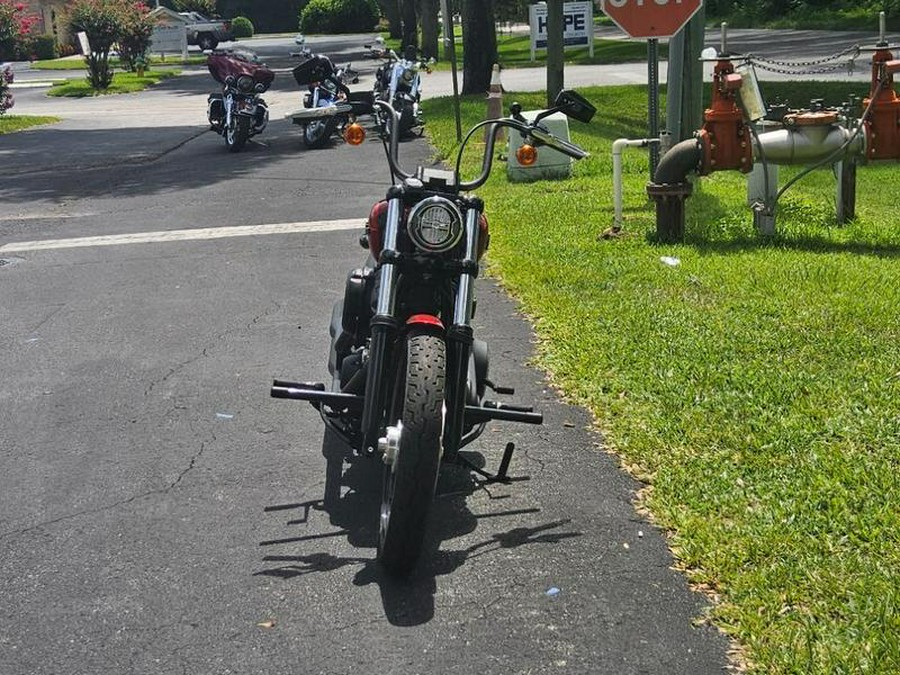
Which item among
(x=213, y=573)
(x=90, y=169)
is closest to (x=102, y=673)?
(x=213, y=573)

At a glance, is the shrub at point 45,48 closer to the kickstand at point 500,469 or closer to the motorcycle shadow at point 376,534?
the motorcycle shadow at point 376,534

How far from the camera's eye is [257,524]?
469cm

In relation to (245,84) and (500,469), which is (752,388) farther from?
(245,84)

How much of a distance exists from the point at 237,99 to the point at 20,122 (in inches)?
323

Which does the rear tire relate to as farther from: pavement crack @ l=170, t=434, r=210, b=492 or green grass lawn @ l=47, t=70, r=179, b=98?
green grass lawn @ l=47, t=70, r=179, b=98

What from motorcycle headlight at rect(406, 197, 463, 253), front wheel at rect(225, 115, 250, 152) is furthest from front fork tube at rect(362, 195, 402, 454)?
front wheel at rect(225, 115, 250, 152)

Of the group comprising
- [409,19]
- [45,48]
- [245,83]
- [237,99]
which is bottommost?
[237,99]

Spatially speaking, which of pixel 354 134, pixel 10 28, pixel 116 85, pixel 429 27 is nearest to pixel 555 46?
pixel 354 134

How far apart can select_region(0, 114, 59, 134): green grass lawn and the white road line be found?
1302cm

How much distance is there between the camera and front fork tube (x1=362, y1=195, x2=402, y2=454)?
→ 4.38 meters

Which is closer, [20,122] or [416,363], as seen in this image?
[416,363]

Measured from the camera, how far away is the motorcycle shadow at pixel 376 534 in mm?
4113

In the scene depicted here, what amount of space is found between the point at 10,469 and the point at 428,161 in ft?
34.7

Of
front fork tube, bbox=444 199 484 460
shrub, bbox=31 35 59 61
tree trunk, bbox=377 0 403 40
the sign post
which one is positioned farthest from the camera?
shrub, bbox=31 35 59 61
